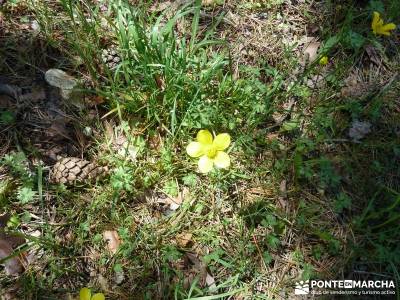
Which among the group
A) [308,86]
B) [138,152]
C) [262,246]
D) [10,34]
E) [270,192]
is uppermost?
[10,34]

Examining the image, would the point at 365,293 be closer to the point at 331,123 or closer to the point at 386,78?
the point at 331,123

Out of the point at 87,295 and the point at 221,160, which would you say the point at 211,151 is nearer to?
the point at 221,160

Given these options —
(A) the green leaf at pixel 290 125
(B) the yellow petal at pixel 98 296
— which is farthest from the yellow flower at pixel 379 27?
(B) the yellow petal at pixel 98 296

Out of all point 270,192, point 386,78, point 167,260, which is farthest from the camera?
point 386,78

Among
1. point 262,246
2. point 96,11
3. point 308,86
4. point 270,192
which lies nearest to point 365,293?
point 262,246

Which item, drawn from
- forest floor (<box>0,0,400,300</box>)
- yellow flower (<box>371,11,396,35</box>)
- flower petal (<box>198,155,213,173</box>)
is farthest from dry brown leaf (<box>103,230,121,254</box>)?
yellow flower (<box>371,11,396,35</box>)

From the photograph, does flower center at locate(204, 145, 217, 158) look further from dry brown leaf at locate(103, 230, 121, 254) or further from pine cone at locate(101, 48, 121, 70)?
pine cone at locate(101, 48, 121, 70)
